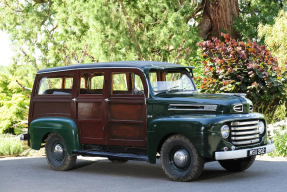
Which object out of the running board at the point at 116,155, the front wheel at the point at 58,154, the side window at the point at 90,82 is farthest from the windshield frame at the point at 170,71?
the front wheel at the point at 58,154

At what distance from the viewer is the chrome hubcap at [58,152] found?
10.9 m

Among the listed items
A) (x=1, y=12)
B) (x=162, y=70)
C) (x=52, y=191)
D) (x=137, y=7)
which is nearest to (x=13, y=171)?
(x=52, y=191)

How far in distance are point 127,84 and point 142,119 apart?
946 mm

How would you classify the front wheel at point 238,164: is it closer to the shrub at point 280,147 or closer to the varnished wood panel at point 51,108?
the shrub at point 280,147

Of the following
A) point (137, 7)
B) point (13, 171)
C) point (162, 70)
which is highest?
point (137, 7)

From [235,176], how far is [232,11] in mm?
17289

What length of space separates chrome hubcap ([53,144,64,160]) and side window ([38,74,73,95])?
1.16 metres

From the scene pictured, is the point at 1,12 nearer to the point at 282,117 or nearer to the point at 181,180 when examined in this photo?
the point at 282,117

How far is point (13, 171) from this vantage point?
11000 mm

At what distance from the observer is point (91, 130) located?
10.2 m

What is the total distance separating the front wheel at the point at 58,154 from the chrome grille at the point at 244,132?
12.3 ft

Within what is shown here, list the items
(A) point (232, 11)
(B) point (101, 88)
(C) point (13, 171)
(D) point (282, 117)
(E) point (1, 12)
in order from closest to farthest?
(B) point (101, 88) < (C) point (13, 171) < (D) point (282, 117) < (A) point (232, 11) < (E) point (1, 12)

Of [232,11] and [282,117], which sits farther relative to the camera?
[232,11]

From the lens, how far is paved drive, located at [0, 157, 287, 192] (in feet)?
27.5
